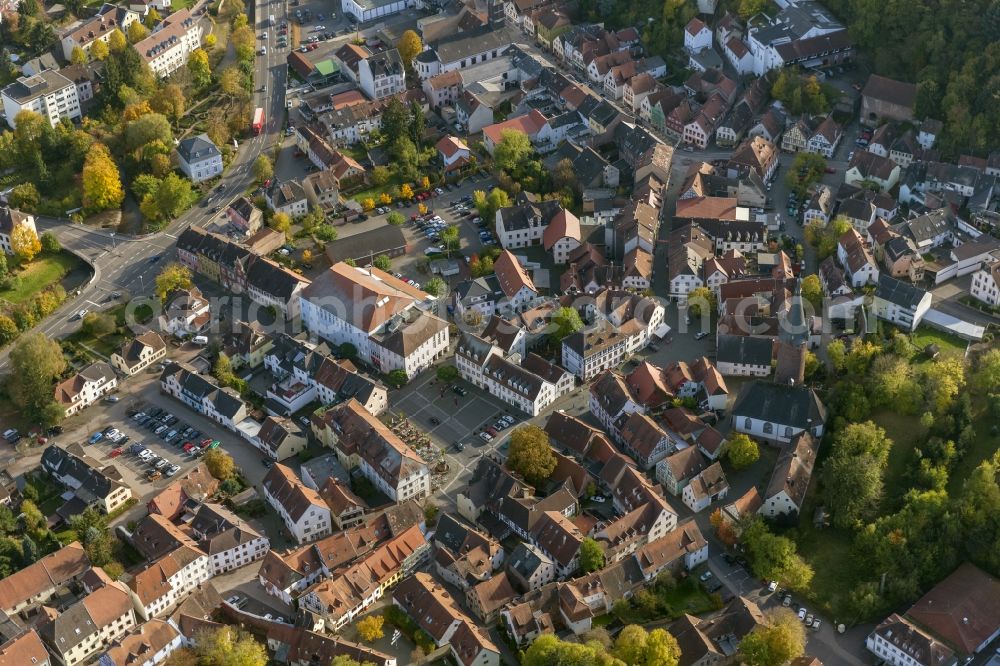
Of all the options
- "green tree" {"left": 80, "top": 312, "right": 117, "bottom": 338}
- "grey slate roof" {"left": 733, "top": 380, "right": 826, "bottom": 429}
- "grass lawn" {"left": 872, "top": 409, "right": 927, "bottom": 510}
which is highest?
"grey slate roof" {"left": 733, "top": 380, "right": 826, "bottom": 429}

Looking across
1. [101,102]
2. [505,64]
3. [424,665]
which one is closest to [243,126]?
[101,102]

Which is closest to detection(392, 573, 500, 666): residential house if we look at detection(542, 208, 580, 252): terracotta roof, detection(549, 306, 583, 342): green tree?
detection(549, 306, 583, 342): green tree

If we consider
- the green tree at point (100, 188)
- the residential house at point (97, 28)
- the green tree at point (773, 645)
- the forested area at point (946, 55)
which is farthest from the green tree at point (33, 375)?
the forested area at point (946, 55)

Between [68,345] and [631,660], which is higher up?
[631,660]

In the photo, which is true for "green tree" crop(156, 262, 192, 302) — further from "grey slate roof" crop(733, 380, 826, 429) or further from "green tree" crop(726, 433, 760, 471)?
"green tree" crop(726, 433, 760, 471)

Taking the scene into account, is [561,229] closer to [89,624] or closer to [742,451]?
[742,451]

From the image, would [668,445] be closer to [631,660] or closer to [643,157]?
[631,660]
